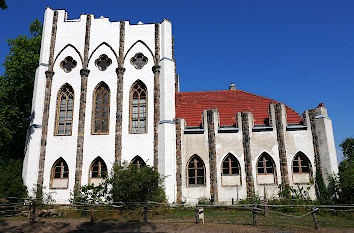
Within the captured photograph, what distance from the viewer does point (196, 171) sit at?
18.5m

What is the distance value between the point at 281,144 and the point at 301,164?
1.84 meters

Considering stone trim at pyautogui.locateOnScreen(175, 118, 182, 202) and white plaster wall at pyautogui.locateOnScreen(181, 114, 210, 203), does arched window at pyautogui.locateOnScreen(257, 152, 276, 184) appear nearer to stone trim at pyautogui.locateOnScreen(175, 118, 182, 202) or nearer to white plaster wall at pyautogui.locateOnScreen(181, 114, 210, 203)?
white plaster wall at pyautogui.locateOnScreen(181, 114, 210, 203)

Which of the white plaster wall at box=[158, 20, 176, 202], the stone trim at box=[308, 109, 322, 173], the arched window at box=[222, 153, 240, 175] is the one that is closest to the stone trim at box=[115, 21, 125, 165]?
the white plaster wall at box=[158, 20, 176, 202]

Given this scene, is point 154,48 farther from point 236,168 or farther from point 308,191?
point 308,191

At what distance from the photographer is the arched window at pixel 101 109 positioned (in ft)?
64.2

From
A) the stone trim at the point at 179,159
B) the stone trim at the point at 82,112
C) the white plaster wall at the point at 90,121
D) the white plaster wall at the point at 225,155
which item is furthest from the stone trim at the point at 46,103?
the white plaster wall at the point at 225,155

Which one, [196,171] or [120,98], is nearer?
[196,171]

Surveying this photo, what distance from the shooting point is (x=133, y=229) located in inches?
440

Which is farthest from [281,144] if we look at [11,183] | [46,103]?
[11,183]

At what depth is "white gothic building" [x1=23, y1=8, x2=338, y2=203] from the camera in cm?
1811

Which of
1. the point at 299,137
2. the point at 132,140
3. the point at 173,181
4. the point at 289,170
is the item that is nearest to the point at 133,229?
the point at 173,181

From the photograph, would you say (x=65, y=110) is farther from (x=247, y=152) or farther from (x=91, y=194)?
(x=247, y=152)

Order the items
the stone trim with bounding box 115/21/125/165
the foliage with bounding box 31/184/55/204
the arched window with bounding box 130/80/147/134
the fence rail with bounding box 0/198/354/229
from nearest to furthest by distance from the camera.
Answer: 1. the fence rail with bounding box 0/198/354/229
2. the foliage with bounding box 31/184/55/204
3. the stone trim with bounding box 115/21/125/165
4. the arched window with bounding box 130/80/147/134

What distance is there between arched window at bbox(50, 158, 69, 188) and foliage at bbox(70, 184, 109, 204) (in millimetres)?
1291
